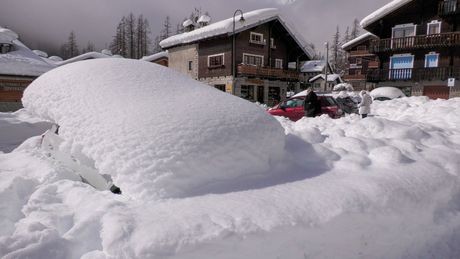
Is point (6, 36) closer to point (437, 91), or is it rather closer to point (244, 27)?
point (244, 27)

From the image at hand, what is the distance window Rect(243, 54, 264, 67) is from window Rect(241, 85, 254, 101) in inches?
78.8

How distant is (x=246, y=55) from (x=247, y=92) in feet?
10.3

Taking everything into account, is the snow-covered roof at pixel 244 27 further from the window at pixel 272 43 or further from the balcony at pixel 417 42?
the balcony at pixel 417 42

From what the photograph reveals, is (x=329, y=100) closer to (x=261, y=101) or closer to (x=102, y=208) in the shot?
(x=102, y=208)

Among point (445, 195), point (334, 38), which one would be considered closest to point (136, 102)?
point (445, 195)

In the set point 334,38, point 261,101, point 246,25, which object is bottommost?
point 261,101

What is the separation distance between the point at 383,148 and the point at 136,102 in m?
3.14

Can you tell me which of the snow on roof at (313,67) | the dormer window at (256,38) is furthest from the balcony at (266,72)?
the snow on roof at (313,67)

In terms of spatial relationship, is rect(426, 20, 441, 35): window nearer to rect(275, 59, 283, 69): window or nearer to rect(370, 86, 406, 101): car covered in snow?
rect(370, 86, 406, 101): car covered in snow

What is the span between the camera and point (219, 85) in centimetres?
2733

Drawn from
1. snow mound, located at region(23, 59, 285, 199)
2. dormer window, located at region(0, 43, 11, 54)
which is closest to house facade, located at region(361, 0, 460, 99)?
snow mound, located at region(23, 59, 285, 199)

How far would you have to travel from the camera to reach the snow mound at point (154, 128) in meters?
2.93

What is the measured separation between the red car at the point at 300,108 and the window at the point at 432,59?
55.7 feet

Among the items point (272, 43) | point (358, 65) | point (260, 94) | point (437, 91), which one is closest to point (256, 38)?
point (272, 43)
